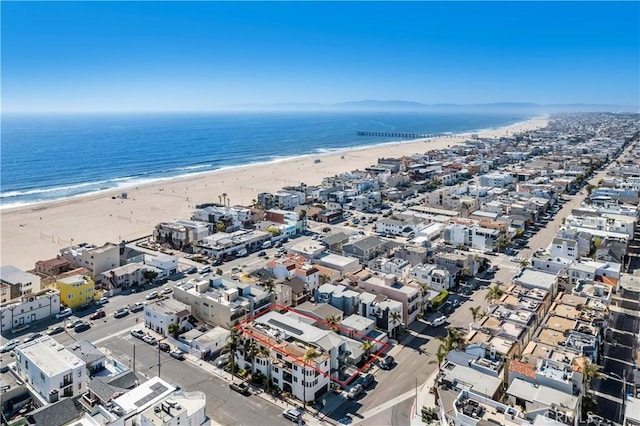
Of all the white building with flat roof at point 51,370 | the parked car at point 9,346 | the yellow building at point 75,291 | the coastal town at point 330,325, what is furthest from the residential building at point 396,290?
the parked car at point 9,346

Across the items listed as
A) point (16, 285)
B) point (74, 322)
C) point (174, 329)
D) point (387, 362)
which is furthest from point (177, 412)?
point (16, 285)

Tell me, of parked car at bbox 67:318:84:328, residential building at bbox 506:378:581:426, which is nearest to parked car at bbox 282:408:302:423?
residential building at bbox 506:378:581:426

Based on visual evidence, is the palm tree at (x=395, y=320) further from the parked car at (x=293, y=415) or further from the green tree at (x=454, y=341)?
the parked car at (x=293, y=415)

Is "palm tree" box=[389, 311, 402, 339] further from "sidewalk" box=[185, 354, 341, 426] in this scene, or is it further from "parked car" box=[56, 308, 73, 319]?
"parked car" box=[56, 308, 73, 319]

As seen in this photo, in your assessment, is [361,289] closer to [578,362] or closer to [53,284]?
[578,362]

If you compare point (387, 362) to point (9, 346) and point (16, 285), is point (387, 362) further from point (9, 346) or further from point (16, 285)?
point (16, 285)

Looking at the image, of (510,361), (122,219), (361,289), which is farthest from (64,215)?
(510,361)
